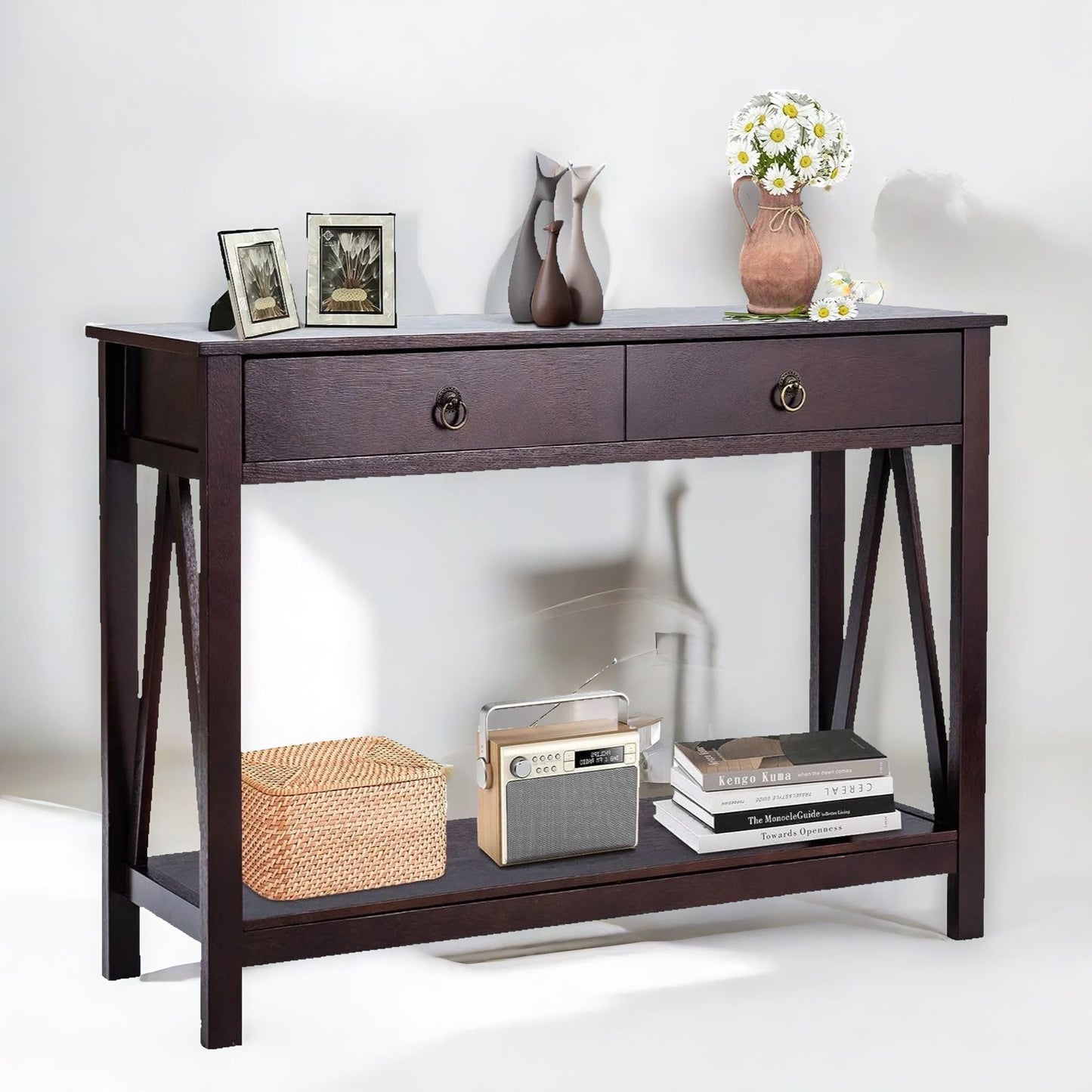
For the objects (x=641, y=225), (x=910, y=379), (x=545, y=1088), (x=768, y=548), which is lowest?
(x=545, y=1088)

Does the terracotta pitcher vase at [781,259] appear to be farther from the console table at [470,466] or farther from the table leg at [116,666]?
the table leg at [116,666]

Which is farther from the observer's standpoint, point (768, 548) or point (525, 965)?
point (768, 548)

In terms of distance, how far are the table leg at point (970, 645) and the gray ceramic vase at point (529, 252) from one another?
2.26 ft

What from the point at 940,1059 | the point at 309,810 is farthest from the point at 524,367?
the point at 940,1059

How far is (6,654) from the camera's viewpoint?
3.36m

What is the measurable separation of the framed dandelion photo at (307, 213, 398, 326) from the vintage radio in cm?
61

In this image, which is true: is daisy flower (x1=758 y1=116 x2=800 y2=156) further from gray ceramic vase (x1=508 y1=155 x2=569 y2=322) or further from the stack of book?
the stack of book

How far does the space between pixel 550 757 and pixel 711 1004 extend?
0.42 metres

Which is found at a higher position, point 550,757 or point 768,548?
point 768,548

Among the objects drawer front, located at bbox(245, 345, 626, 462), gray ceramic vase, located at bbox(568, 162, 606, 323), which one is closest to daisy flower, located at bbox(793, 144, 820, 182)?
gray ceramic vase, located at bbox(568, 162, 606, 323)

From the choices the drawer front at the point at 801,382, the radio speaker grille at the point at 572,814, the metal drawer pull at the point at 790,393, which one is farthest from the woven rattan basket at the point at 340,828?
the metal drawer pull at the point at 790,393

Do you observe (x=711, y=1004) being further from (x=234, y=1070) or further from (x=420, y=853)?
(x=234, y=1070)

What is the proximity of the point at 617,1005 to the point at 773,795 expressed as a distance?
42 cm

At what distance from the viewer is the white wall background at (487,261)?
10.2 ft
